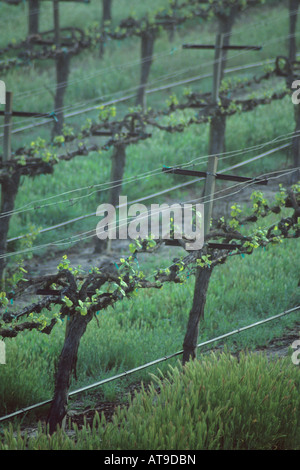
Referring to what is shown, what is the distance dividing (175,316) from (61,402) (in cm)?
302

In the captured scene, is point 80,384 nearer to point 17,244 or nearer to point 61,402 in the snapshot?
point 61,402

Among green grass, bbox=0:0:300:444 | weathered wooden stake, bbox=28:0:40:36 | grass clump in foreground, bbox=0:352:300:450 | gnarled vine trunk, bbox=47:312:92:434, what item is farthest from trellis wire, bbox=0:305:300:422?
weathered wooden stake, bbox=28:0:40:36

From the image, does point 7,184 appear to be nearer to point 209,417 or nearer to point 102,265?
point 102,265

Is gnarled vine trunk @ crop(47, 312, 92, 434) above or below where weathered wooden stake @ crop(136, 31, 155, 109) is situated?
below

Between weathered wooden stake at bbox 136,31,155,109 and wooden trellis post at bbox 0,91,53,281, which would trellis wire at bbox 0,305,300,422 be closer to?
wooden trellis post at bbox 0,91,53,281

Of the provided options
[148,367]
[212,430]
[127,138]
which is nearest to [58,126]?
[127,138]

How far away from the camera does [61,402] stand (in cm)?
651

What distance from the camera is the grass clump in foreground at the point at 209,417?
5.42 metres

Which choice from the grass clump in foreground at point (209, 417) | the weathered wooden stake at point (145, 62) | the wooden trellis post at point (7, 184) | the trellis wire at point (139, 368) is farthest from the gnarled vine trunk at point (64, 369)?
the weathered wooden stake at point (145, 62)

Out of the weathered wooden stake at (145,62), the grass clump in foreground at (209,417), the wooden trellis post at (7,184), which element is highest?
the weathered wooden stake at (145,62)

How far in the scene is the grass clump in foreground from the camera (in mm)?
5422

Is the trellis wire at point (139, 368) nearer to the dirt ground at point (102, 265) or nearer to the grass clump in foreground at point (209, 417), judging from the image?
the dirt ground at point (102, 265)

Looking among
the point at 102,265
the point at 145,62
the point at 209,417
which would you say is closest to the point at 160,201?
the point at 145,62

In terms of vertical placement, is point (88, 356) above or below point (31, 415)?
above
